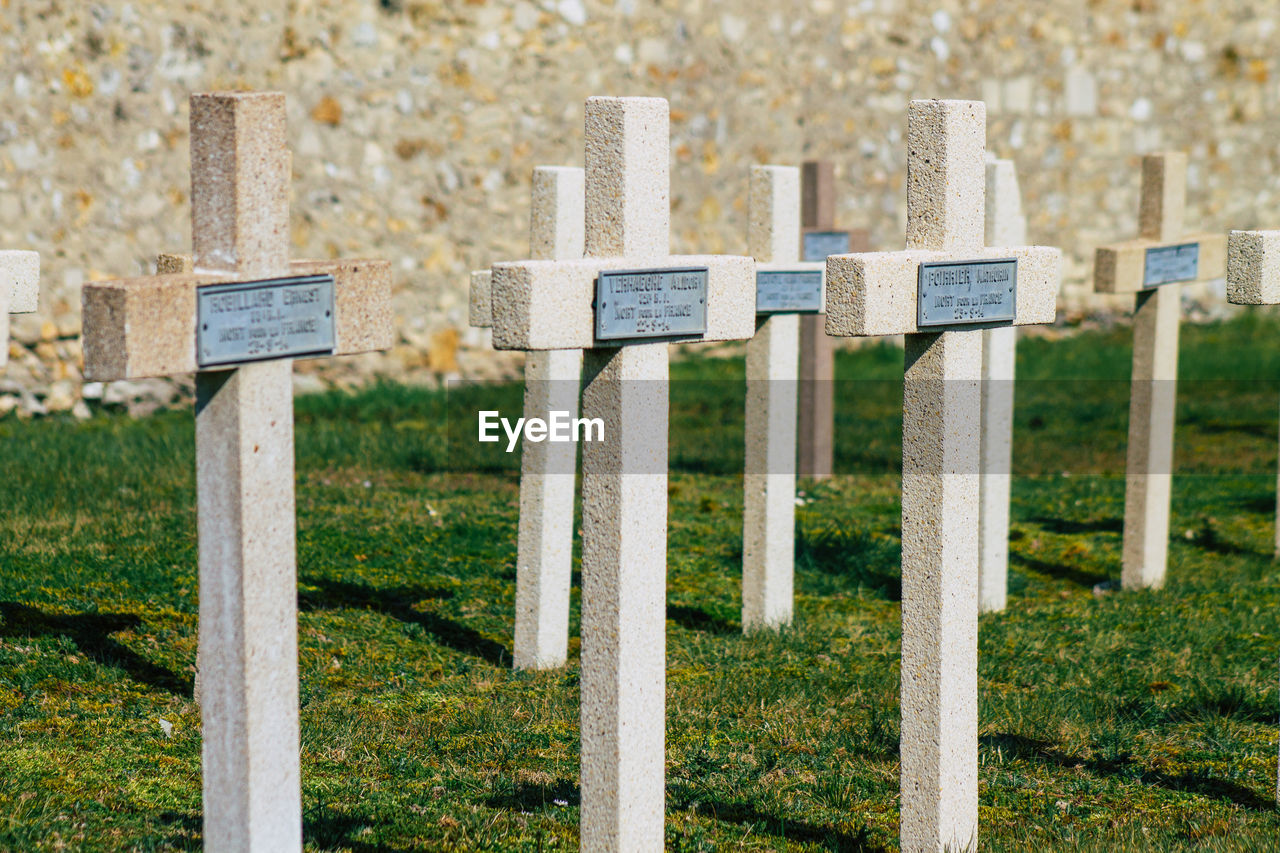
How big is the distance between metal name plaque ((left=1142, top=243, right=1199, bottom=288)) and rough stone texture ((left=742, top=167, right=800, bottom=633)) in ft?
5.17

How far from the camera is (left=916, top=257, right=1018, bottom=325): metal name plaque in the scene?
348 cm

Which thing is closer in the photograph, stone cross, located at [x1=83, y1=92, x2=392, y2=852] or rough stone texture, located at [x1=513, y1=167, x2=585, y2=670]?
stone cross, located at [x1=83, y1=92, x2=392, y2=852]

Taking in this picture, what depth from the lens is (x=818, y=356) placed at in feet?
28.9

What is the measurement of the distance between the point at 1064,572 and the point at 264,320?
4.80 m

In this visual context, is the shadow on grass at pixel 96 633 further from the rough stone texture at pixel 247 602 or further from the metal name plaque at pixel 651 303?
the metal name plaque at pixel 651 303

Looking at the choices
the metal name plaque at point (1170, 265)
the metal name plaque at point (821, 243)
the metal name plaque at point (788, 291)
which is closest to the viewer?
the metal name plaque at point (788, 291)

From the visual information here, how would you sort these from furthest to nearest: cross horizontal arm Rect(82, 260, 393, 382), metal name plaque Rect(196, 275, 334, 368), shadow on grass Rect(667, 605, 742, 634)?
shadow on grass Rect(667, 605, 742, 634) → metal name plaque Rect(196, 275, 334, 368) → cross horizontal arm Rect(82, 260, 393, 382)

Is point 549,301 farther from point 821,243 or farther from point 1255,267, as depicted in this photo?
point 821,243

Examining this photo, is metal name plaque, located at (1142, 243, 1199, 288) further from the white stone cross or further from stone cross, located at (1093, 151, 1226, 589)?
the white stone cross

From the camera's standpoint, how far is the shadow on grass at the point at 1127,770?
413cm

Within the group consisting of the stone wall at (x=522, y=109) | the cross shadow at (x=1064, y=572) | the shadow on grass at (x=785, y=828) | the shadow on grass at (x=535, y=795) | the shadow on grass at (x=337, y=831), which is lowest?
the shadow on grass at (x=785, y=828)

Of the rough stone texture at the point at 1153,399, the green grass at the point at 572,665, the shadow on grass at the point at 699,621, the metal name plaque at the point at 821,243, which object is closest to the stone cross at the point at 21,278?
the green grass at the point at 572,665

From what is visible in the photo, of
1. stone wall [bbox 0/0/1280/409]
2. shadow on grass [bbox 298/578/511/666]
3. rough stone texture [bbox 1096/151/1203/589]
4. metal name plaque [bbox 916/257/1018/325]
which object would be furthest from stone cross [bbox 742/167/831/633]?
stone wall [bbox 0/0/1280/409]

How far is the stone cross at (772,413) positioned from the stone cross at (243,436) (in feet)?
9.68
